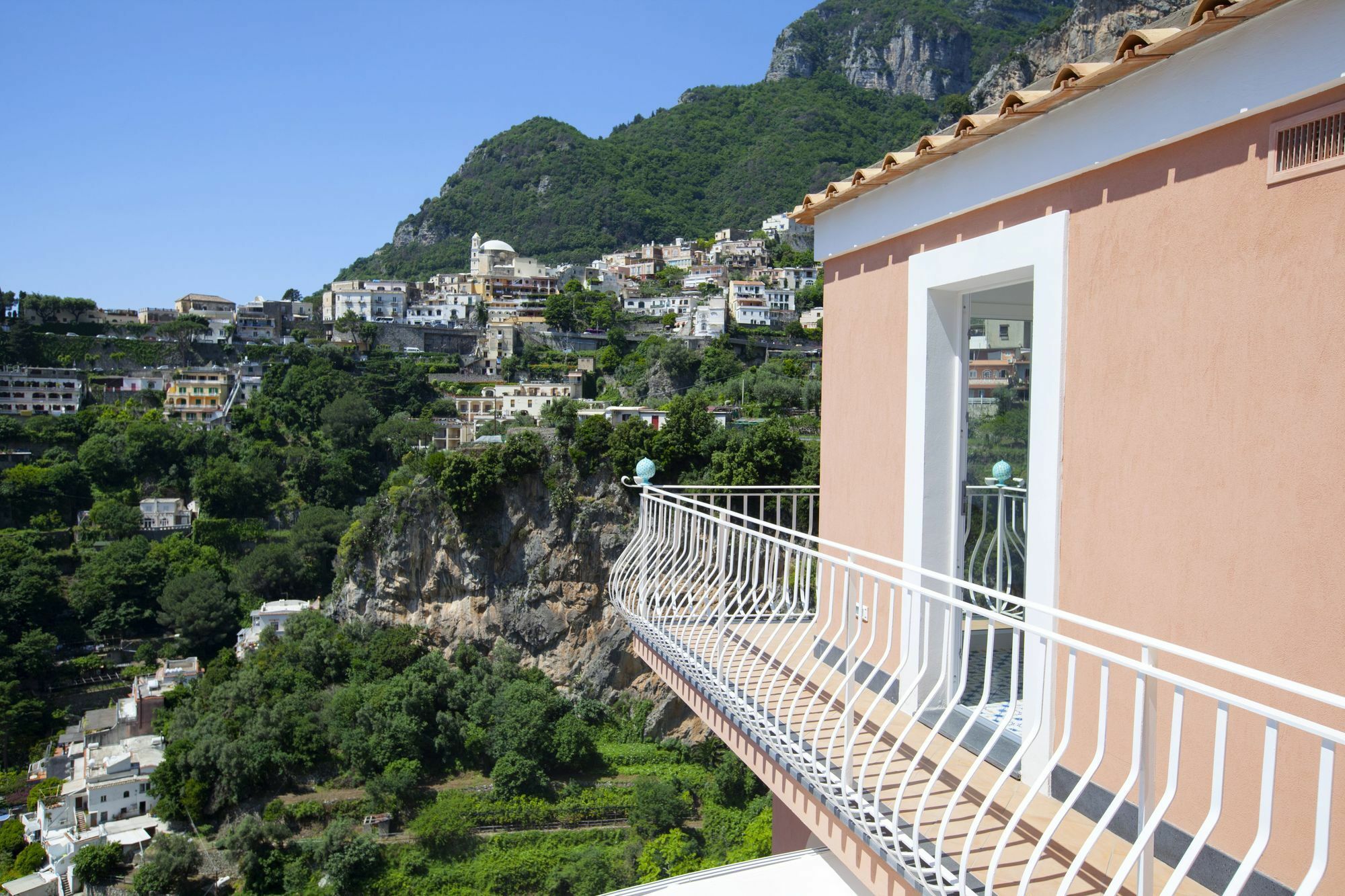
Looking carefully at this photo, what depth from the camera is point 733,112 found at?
368 feet

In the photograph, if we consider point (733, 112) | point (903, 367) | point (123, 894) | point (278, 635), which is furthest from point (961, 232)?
point (733, 112)

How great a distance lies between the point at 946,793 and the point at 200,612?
120ft

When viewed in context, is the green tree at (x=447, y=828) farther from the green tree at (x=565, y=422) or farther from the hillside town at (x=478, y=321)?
the hillside town at (x=478, y=321)

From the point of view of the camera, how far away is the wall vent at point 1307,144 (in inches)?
82.4

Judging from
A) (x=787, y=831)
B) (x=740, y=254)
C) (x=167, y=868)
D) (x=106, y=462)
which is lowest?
(x=167, y=868)

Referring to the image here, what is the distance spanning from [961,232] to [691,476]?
16.3 metres

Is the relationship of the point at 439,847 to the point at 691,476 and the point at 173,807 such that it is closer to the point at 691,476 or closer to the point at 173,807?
the point at 173,807

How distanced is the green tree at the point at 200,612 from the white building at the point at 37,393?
23491 mm

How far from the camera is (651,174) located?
106 metres

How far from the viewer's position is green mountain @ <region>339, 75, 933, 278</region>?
3846 inches

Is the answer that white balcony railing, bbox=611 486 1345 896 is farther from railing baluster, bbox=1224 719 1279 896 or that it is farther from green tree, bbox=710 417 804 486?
green tree, bbox=710 417 804 486

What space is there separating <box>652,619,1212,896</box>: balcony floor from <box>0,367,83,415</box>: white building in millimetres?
A: 58626

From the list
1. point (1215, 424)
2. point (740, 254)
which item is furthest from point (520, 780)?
point (740, 254)

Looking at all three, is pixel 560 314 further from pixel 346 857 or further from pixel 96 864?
pixel 346 857
